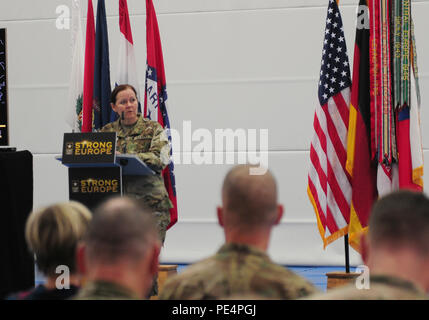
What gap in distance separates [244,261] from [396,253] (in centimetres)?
40

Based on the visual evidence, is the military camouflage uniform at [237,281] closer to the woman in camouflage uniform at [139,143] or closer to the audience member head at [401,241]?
the audience member head at [401,241]

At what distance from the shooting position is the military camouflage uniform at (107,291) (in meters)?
1.29

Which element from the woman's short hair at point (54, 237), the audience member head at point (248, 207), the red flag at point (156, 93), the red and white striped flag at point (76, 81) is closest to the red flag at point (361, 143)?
the red flag at point (156, 93)

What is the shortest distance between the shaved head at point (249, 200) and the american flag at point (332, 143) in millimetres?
2741

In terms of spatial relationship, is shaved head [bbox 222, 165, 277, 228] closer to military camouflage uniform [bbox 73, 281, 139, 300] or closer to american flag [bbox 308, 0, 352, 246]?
military camouflage uniform [bbox 73, 281, 139, 300]

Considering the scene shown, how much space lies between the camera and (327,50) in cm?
451

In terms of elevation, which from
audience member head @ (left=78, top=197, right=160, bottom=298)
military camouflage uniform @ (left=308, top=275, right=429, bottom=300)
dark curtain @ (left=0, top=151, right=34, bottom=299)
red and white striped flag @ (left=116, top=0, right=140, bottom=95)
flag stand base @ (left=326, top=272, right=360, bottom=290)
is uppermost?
red and white striped flag @ (left=116, top=0, right=140, bottom=95)

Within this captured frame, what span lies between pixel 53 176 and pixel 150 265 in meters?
6.07

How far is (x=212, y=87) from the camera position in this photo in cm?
707

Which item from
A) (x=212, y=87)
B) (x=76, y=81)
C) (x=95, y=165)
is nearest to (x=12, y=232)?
(x=95, y=165)

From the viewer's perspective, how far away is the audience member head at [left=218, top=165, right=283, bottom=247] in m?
1.62

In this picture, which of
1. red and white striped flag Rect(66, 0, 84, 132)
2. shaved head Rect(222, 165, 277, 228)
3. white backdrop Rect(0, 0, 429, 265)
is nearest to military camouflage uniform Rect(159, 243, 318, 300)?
shaved head Rect(222, 165, 277, 228)

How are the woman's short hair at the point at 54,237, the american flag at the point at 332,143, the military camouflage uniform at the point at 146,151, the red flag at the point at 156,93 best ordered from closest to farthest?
the woman's short hair at the point at 54,237
the military camouflage uniform at the point at 146,151
the american flag at the point at 332,143
the red flag at the point at 156,93

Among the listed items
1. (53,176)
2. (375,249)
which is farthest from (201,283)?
(53,176)
